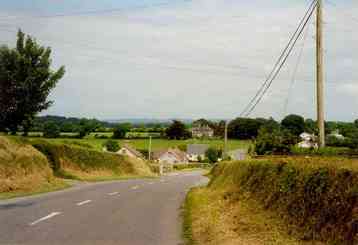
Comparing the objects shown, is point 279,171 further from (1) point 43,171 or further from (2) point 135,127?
(2) point 135,127

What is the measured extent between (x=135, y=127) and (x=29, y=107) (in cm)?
10033

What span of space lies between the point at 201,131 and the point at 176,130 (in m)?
30.5

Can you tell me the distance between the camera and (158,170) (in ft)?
331

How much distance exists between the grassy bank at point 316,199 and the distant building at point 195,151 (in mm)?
138955

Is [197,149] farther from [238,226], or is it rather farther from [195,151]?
[238,226]

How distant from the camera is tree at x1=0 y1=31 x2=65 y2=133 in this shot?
51.4m

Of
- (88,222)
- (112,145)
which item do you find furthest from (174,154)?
(88,222)

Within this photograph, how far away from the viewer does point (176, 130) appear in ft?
516

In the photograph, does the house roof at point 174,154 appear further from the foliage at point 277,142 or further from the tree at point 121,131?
the foliage at point 277,142

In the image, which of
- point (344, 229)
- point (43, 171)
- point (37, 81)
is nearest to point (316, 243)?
point (344, 229)

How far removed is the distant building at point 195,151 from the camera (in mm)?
156875

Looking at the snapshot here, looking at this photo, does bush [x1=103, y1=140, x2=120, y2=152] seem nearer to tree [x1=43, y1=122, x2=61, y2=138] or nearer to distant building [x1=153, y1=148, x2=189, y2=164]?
tree [x1=43, y1=122, x2=61, y2=138]

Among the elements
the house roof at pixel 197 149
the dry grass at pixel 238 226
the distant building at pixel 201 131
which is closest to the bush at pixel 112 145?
the house roof at pixel 197 149

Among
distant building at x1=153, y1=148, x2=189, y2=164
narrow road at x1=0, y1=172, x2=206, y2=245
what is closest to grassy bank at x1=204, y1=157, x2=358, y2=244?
narrow road at x1=0, y1=172, x2=206, y2=245
